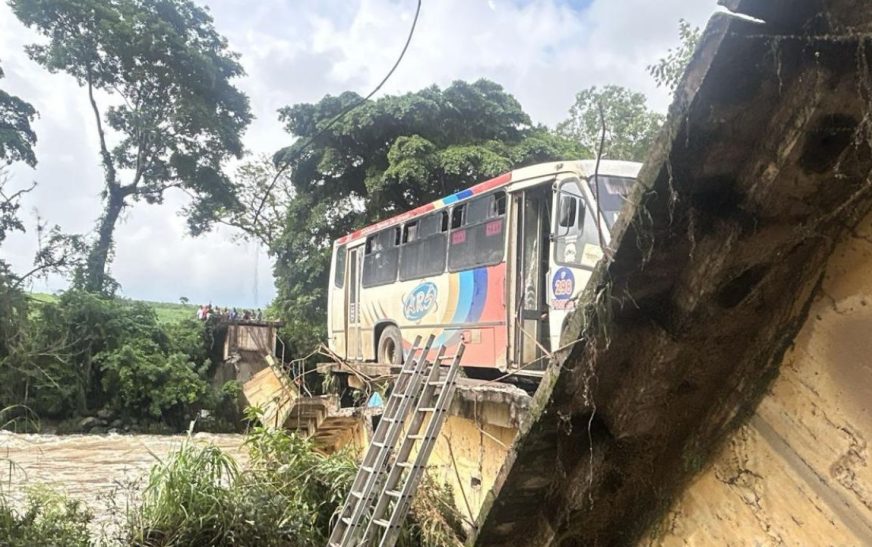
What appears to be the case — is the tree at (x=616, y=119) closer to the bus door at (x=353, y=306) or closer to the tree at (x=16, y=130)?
the bus door at (x=353, y=306)

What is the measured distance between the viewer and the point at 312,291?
18.8m

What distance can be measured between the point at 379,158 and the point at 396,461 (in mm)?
13754

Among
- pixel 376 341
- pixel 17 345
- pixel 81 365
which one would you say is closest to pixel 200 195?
pixel 81 365

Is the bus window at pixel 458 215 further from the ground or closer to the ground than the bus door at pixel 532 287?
further from the ground

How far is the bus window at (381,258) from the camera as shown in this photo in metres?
10.4

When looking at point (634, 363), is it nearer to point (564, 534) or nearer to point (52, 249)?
point (564, 534)

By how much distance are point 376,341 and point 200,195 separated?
629 inches

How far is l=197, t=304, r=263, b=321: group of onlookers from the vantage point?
2403 cm

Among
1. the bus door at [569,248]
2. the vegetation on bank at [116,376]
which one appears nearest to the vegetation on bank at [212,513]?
the bus door at [569,248]

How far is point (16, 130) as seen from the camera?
19.2 metres

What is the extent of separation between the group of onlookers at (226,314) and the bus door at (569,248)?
19375 mm

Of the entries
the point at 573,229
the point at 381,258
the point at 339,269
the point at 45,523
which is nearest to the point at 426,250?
the point at 381,258

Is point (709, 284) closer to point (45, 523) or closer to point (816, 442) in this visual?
point (816, 442)

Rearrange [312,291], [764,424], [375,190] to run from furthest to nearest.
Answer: [312,291] < [375,190] < [764,424]
